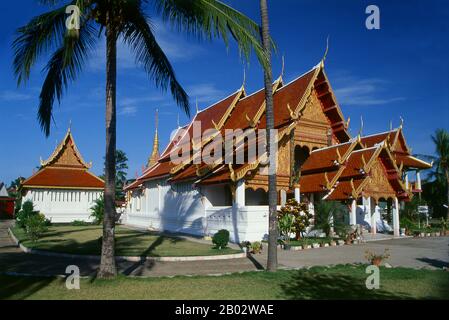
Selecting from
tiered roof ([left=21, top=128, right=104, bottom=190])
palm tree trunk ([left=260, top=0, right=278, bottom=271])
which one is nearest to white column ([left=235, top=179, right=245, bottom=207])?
palm tree trunk ([left=260, top=0, right=278, bottom=271])

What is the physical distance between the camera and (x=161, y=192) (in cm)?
2638

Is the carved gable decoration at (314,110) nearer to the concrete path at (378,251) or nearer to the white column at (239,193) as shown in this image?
the white column at (239,193)

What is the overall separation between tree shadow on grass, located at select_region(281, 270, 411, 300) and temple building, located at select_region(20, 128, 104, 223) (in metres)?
27.9

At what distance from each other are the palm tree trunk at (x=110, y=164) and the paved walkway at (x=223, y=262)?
1.44 metres

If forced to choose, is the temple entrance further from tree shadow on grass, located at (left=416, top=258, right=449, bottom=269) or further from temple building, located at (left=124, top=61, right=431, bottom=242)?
tree shadow on grass, located at (left=416, top=258, right=449, bottom=269)

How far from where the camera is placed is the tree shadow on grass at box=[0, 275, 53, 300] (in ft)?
25.0

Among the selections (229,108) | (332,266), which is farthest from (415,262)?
(229,108)

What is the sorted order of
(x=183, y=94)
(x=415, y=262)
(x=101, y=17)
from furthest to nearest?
(x=415, y=262)
(x=183, y=94)
(x=101, y=17)

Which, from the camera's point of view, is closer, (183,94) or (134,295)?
(134,295)

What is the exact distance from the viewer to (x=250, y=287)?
27.2ft

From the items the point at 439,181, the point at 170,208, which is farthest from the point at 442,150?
the point at 170,208

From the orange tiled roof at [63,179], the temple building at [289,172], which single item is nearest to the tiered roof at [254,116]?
the temple building at [289,172]
